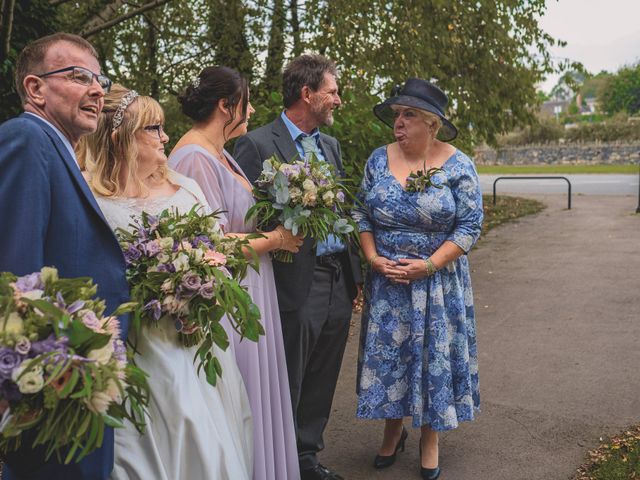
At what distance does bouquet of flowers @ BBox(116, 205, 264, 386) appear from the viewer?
273cm

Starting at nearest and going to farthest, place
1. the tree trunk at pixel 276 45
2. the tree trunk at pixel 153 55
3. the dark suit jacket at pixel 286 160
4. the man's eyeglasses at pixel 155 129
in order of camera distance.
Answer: the man's eyeglasses at pixel 155 129 → the dark suit jacket at pixel 286 160 → the tree trunk at pixel 276 45 → the tree trunk at pixel 153 55

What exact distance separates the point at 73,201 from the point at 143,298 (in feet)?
1.56

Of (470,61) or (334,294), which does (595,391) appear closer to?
(334,294)

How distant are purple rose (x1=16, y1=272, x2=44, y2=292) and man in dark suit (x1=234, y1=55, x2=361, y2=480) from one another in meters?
1.95

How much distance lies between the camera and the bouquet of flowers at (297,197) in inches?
139

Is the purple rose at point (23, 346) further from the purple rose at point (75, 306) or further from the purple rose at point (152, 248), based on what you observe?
the purple rose at point (152, 248)

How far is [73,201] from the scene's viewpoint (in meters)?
2.46

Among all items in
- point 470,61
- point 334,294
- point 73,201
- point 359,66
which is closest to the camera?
point 73,201

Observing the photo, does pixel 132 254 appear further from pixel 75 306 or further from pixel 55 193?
pixel 75 306

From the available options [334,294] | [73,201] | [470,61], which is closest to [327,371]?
[334,294]

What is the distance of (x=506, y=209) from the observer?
1872 centimetres

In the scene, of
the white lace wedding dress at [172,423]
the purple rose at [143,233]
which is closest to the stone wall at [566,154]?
the white lace wedding dress at [172,423]

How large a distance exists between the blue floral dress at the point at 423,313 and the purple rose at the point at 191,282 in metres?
1.86

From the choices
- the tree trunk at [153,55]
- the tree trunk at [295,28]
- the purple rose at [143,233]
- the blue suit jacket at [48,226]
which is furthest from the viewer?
the tree trunk at [153,55]
